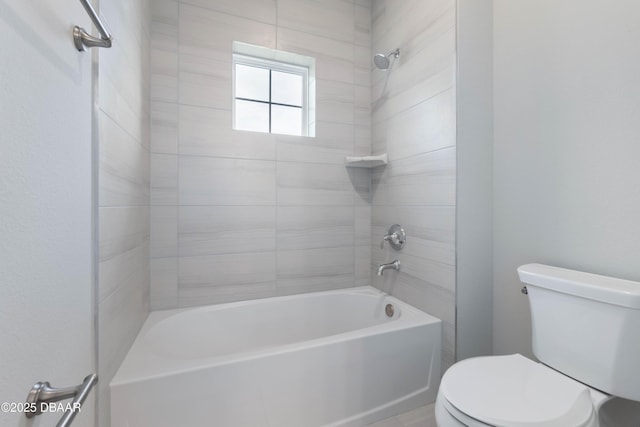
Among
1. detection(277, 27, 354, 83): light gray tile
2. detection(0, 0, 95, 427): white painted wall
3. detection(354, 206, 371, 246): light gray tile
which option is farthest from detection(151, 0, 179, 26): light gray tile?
detection(354, 206, 371, 246): light gray tile

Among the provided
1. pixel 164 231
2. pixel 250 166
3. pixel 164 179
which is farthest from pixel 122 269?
pixel 250 166

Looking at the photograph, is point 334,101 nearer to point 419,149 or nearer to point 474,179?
point 419,149

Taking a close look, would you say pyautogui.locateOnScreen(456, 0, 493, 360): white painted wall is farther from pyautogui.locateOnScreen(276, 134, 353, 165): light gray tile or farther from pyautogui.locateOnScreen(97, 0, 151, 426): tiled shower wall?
pyautogui.locateOnScreen(97, 0, 151, 426): tiled shower wall

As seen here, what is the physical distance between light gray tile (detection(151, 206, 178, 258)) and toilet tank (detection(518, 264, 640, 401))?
1895 mm

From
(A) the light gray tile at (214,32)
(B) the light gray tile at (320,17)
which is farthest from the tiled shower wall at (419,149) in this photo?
(A) the light gray tile at (214,32)

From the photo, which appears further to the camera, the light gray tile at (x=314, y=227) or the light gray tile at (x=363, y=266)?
the light gray tile at (x=363, y=266)

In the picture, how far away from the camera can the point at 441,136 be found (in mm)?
1577

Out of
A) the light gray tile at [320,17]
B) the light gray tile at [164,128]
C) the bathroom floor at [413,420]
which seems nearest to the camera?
the bathroom floor at [413,420]

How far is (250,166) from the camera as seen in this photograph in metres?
1.91

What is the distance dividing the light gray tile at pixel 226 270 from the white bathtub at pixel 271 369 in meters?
0.16

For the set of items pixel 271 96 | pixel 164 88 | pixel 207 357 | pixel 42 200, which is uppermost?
pixel 271 96

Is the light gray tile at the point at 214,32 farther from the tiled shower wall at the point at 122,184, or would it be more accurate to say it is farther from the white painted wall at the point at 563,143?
the white painted wall at the point at 563,143

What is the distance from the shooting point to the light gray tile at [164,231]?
1706 mm

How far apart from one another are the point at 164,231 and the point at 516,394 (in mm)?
1876
